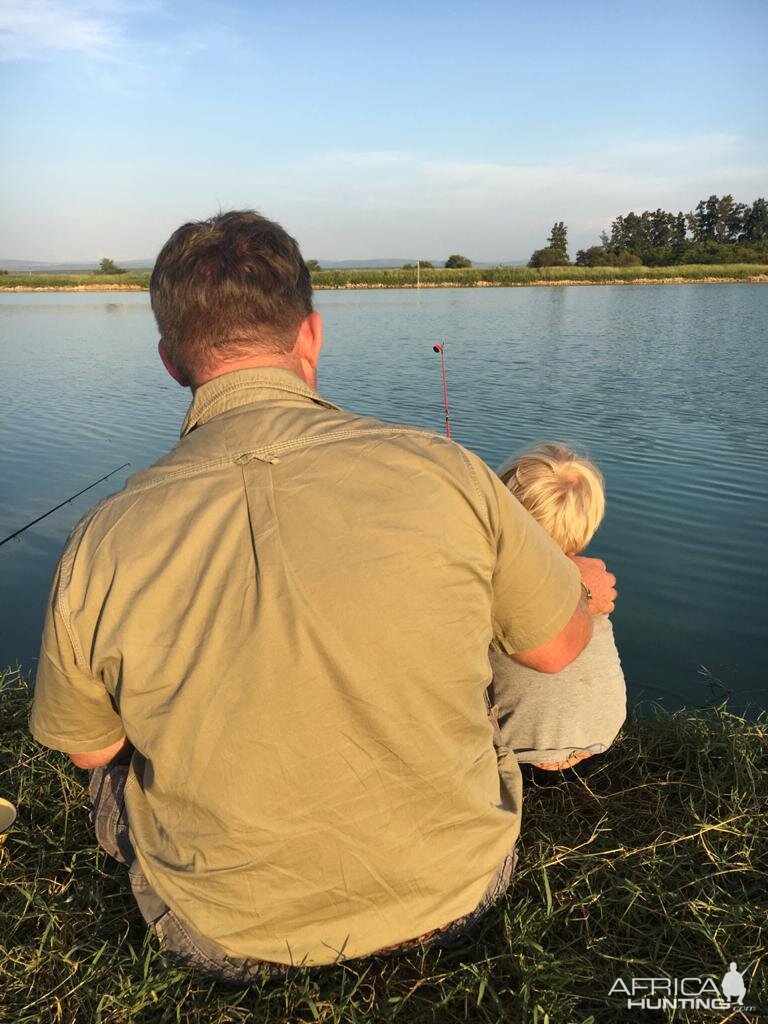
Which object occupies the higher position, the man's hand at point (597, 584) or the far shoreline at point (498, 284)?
the man's hand at point (597, 584)

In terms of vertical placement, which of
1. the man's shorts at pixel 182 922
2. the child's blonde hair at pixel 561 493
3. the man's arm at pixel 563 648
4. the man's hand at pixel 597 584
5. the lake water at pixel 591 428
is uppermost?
the child's blonde hair at pixel 561 493

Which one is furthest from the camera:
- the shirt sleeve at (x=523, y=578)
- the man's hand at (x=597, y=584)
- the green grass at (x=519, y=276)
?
the green grass at (x=519, y=276)

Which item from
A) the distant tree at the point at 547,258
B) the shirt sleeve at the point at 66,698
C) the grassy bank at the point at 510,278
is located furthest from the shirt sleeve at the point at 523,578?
the distant tree at the point at 547,258

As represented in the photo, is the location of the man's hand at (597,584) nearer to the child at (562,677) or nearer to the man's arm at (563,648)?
the child at (562,677)

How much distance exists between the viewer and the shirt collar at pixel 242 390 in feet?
4.24

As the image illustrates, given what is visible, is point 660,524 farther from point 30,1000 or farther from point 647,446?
point 30,1000

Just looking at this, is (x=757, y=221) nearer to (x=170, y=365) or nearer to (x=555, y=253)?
(x=555, y=253)

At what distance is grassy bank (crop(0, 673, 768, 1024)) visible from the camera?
1.51 meters

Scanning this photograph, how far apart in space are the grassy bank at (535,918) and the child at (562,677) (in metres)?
0.23

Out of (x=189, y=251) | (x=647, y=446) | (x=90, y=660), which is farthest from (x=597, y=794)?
(x=647, y=446)

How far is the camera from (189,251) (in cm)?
135

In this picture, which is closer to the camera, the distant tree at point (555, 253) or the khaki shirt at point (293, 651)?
the khaki shirt at point (293, 651)

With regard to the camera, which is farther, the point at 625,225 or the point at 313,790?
the point at 625,225

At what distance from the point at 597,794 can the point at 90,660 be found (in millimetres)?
1735
